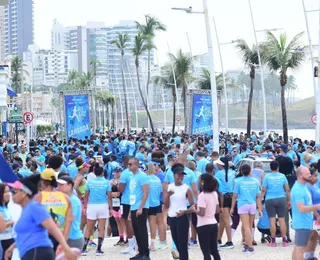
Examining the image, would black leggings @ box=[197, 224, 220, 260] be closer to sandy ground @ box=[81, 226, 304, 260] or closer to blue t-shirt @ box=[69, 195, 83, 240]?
blue t-shirt @ box=[69, 195, 83, 240]

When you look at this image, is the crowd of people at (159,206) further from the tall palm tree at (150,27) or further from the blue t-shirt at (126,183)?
the tall palm tree at (150,27)

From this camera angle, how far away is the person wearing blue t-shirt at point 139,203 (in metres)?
12.1

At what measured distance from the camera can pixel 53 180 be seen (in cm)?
905

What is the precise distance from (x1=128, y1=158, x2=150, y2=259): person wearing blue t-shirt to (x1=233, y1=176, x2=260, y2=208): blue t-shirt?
169 cm

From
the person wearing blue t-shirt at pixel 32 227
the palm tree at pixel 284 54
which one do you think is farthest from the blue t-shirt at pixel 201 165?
the palm tree at pixel 284 54

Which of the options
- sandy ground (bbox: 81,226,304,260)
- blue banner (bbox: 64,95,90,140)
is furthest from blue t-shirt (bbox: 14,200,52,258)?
blue banner (bbox: 64,95,90,140)

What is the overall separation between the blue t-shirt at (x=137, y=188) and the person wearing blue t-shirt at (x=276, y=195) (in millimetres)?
2412

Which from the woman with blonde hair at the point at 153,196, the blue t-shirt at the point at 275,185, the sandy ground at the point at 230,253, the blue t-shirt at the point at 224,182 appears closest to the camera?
the sandy ground at the point at 230,253

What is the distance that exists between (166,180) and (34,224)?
556cm

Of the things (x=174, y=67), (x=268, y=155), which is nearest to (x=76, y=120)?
(x=268, y=155)

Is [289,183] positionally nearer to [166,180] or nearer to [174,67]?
[166,180]

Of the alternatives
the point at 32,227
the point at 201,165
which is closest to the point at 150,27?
the point at 201,165

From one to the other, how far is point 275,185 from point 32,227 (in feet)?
22.1

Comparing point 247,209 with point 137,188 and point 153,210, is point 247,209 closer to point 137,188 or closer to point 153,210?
point 153,210
